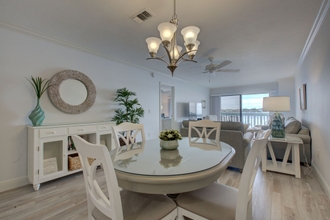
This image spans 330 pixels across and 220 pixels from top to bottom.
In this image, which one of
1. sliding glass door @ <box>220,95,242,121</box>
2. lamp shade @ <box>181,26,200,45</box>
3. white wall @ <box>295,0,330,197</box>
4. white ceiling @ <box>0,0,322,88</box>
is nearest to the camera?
lamp shade @ <box>181,26,200,45</box>

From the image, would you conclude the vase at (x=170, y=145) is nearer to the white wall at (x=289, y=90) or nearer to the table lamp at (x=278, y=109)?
the table lamp at (x=278, y=109)

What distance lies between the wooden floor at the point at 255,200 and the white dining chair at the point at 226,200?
80 cm

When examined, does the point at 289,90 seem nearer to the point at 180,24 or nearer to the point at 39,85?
the point at 180,24

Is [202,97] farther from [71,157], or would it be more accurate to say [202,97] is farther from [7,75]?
[7,75]

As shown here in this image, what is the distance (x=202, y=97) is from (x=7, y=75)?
6.78 meters

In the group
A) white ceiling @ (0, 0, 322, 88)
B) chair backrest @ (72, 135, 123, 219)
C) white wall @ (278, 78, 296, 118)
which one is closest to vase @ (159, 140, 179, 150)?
chair backrest @ (72, 135, 123, 219)

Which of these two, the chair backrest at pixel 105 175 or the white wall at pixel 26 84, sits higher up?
the white wall at pixel 26 84

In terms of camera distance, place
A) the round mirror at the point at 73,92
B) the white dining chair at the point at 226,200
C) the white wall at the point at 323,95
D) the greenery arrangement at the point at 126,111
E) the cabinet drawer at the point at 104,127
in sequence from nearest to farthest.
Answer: the white dining chair at the point at 226,200 < the white wall at the point at 323,95 < the round mirror at the point at 73,92 < the cabinet drawer at the point at 104,127 < the greenery arrangement at the point at 126,111

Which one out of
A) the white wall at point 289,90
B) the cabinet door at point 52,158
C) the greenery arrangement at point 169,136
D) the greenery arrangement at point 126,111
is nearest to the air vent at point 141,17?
the greenery arrangement at point 169,136

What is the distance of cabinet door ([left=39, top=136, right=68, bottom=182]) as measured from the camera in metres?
2.23

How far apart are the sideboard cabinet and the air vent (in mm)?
1892

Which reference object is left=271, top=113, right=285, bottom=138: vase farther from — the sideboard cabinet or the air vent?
the sideboard cabinet

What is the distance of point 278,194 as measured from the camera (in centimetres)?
198

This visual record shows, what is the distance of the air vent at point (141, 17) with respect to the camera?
1957 millimetres
